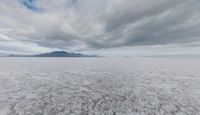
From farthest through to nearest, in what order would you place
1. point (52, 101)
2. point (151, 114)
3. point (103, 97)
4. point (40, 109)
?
1. point (103, 97)
2. point (52, 101)
3. point (40, 109)
4. point (151, 114)

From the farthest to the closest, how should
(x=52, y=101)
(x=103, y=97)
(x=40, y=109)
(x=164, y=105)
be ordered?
(x=103, y=97), (x=52, y=101), (x=164, y=105), (x=40, y=109)

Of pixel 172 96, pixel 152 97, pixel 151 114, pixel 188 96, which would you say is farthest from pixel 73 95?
pixel 188 96

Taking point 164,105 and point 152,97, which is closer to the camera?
point 164,105

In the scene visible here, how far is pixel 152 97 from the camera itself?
6371 millimetres

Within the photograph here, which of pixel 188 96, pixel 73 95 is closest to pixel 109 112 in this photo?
pixel 73 95

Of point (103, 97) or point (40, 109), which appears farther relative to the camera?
point (103, 97)

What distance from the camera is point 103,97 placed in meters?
6.31

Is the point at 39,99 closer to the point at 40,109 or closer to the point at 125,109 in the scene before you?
the point at 40,109

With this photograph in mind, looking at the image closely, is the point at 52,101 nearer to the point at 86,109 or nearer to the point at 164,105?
the point at 86,109

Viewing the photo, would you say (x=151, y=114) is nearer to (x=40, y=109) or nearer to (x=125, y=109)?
(x=125, y=109)

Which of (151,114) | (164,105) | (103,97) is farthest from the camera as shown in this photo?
(103,97)

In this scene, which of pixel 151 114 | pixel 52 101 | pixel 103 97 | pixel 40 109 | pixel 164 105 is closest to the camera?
pixel 151 114

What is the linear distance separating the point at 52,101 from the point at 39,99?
0.86m

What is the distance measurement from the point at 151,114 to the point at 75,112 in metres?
3.28
